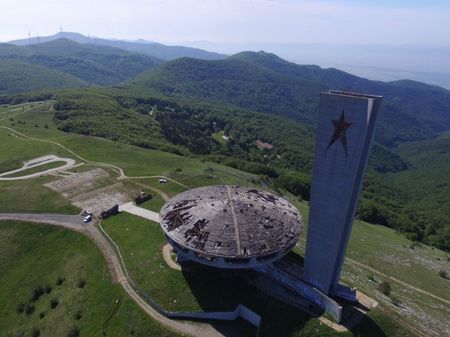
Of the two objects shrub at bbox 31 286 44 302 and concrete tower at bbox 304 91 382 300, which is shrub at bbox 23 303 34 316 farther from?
concrete tower at bbox 304 91 382 300

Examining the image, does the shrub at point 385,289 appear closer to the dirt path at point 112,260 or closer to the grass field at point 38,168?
the dirt path at point 112,260

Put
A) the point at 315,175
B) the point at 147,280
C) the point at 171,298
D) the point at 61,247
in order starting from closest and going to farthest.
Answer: the point at 315,175
the point at 171,298
the point at 147,280
the point at 61,247

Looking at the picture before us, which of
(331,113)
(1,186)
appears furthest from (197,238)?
(1,186)

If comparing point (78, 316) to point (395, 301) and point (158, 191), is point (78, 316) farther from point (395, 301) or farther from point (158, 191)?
point (395, 301)

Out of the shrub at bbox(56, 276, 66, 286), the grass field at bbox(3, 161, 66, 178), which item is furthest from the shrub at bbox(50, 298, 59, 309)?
the grass field at bbox(3, 161, 66, 178)

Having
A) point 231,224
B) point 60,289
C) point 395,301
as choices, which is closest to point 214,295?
point 231,224

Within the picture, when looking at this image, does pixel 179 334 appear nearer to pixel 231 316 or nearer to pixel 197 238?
pixel 231 316
